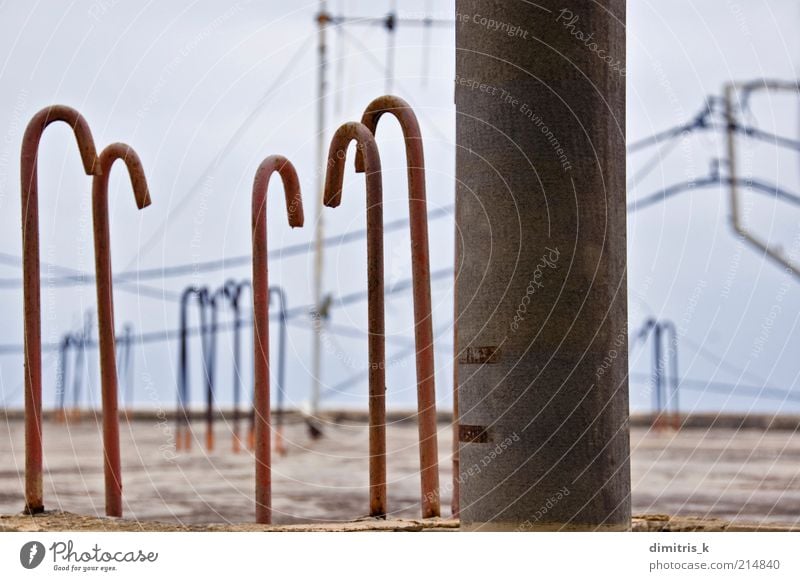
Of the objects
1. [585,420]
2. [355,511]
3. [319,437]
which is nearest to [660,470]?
[355,511]

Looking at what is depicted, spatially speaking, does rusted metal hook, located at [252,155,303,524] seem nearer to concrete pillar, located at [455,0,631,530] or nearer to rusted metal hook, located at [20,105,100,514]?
rusted metal hook, located at [20,105,100,514]

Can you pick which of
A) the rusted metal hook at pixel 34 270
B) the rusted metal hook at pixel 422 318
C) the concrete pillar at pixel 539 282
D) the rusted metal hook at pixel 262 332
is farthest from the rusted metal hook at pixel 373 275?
the rusted metal hook at pixel 34 270

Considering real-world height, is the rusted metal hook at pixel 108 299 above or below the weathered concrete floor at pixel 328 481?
above

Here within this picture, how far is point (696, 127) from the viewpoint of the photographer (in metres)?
9.23

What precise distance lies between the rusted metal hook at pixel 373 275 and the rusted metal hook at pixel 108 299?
74 cm

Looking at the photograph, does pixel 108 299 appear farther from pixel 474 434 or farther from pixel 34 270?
pixel 474 434

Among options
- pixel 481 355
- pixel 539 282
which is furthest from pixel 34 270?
pixel 539 282

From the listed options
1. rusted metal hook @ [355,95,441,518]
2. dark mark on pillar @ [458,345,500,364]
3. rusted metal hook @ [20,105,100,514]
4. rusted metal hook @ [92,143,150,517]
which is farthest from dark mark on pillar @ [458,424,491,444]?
rusted metal hook @ [20,105,100,514]

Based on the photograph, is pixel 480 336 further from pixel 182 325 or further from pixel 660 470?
pixel 182 325

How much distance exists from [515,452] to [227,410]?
12131mm

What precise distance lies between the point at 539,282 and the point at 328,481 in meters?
5.05

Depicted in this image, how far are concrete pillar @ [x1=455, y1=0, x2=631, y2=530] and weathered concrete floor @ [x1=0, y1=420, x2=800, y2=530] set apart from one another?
703 mm

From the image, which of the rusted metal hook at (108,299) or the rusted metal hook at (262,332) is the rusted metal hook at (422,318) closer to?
the rusted metal hook at (262,332)

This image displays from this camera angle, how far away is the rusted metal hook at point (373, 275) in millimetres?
4445
